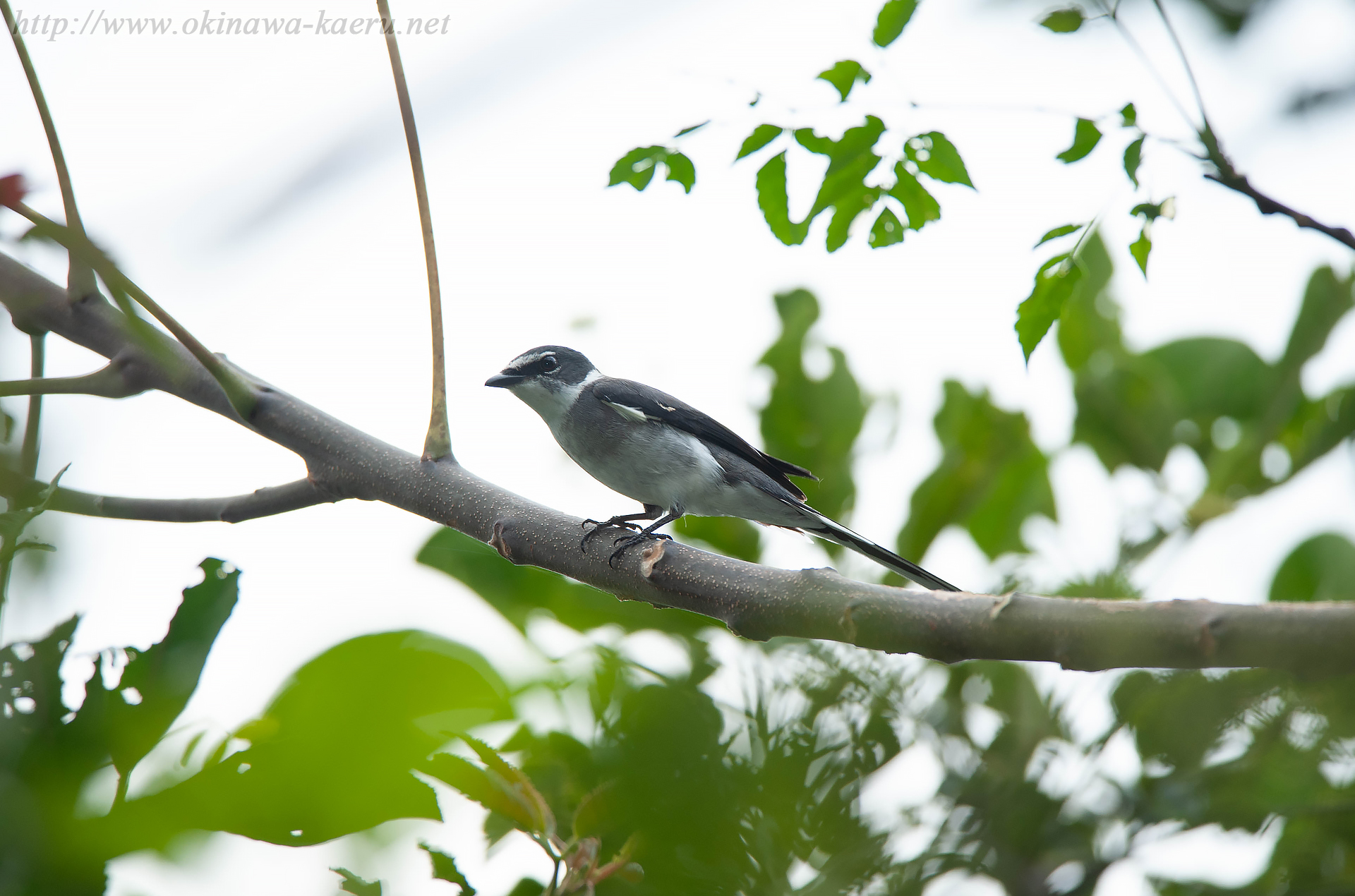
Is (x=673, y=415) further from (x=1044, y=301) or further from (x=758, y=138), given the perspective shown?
(x=1044, y=301)

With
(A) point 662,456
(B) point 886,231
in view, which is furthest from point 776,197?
(A) point 662,456

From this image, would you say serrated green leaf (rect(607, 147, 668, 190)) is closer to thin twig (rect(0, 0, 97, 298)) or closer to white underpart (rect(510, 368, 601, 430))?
thin twig (rect(0, 0, 97, 298))

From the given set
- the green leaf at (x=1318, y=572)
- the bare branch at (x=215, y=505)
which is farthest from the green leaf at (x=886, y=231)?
the green leaf at (x=1318, y=572)

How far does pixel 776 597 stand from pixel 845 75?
113 cm

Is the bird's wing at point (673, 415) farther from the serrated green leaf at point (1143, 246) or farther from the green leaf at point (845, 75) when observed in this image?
the serrated green leaf at point (1143, 246)

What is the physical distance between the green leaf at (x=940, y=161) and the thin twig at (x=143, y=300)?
4.90 feet

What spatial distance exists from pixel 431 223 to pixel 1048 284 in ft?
4.33

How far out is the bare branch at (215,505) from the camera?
2.12m

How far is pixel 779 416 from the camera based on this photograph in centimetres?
359

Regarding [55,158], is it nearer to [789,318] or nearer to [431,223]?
[431,223]

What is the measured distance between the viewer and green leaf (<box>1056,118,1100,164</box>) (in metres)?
1.76

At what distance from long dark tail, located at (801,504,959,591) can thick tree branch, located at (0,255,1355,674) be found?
1.13 meters

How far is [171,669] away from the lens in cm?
127

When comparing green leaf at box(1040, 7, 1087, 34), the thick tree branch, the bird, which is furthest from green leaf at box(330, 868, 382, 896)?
the bird
